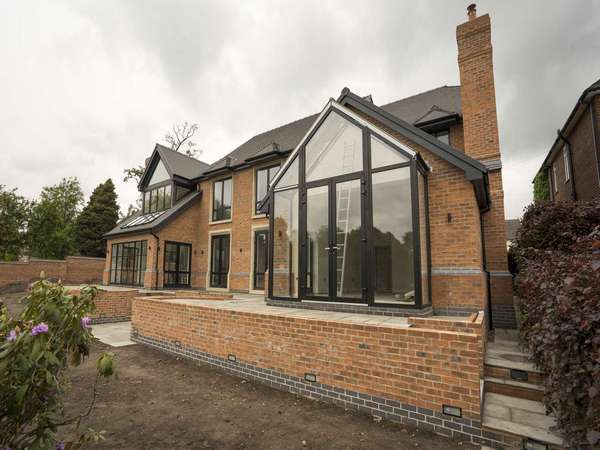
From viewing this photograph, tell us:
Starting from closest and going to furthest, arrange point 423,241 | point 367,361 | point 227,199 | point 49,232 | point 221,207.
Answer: point 367,361 < point 423,241 < point 227,199 < point 221,207 < point 49,232

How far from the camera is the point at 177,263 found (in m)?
14.6

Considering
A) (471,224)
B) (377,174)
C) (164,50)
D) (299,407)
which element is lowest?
(299,407)

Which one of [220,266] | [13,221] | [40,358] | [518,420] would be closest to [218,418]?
[40,358]

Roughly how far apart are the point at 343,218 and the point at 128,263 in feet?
45.5

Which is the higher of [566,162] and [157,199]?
[566,162]

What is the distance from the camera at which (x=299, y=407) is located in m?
3.85

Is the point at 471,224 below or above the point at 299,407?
above

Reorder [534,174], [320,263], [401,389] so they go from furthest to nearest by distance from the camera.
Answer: [534,174] → [320,263] → [401,389]

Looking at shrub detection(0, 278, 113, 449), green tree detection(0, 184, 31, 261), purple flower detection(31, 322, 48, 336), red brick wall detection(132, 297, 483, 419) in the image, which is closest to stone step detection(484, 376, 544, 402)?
red brick wall detection(132, 297, 483, 419)

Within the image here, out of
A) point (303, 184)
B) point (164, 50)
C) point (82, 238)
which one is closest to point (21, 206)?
point (82, 238)

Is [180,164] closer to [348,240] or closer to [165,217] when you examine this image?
[165,217]

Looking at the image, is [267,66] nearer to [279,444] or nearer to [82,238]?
[279,444]

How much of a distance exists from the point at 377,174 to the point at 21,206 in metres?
31.6

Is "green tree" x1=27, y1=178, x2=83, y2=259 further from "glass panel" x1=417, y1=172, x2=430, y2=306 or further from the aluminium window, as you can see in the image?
the aluminium window
